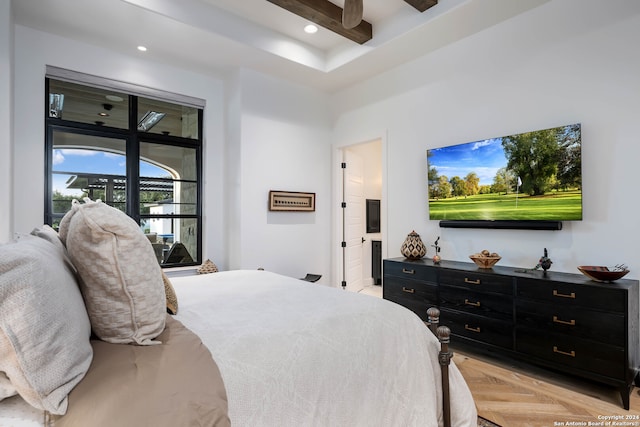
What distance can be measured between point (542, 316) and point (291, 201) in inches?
113

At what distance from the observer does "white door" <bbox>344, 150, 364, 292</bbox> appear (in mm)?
4771

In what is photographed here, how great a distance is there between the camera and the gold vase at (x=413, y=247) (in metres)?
3.46

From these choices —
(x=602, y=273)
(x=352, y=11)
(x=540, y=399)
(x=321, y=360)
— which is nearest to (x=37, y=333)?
(x=321, y=360)

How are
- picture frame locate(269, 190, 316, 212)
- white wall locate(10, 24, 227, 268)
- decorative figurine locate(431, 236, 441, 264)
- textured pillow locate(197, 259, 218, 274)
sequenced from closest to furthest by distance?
white wall locate(10, 24, 227, 268), decorative figurine locate(431, 236, 441, 264), textured pillow locate(197, 259, 218, 274), picture frame locate(269, 190, 316, 212)

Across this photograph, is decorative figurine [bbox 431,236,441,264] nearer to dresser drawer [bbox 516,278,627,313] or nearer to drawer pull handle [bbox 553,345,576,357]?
dresser drawer [bbox 516,278,627,313]

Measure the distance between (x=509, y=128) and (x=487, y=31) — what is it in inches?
38.3

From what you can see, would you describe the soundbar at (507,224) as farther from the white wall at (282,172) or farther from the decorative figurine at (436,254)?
the white wall at (282,172)

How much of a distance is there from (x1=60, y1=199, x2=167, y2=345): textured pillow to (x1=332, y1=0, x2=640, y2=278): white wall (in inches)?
118

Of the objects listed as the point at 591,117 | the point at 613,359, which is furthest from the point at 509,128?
the point at 613,359

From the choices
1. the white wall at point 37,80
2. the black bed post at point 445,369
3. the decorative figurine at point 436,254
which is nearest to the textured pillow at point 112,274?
the black bed post at point 445,369

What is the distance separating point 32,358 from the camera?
703 mm

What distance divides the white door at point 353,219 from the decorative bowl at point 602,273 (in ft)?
9.36

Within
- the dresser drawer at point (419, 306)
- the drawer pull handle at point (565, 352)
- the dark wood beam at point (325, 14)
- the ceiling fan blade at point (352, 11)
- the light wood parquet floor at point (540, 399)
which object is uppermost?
the dark wood beam at point (325, 14)

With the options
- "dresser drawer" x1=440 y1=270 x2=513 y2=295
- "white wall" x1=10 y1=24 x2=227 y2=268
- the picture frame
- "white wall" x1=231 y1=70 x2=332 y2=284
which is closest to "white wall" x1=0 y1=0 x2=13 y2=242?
"white wall" x1=10 y1=24 x2=227 y2=268
